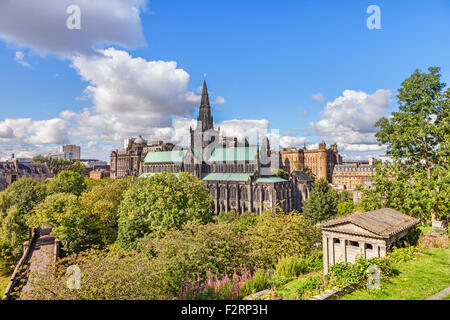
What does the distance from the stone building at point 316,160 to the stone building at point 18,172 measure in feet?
333

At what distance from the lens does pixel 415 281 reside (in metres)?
10.3

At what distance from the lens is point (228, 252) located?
15984 mm

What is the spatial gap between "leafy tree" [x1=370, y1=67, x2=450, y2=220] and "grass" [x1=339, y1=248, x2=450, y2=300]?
6592 mm

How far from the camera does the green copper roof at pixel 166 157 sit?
87319 millimetres

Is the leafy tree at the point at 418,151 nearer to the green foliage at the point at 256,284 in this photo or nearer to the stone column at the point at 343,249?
the stone column at the point at 343,249

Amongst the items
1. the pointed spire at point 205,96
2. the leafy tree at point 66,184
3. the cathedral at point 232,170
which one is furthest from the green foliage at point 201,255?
the pointed spire at point 205,96

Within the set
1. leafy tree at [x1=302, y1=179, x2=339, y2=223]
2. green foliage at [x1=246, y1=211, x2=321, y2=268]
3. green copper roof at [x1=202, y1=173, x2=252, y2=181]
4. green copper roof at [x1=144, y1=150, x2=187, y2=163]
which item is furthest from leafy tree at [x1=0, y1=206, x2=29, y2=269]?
green copper roof at [x1=144, y1=150, x2=187, y2=163]

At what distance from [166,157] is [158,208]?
6378 centimetres

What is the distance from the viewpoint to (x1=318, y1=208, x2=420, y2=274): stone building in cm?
1351

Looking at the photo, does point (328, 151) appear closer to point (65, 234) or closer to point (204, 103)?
point (204, 103)

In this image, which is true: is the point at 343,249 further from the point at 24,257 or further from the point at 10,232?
the point at 10,232

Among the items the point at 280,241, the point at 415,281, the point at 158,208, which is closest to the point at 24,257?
the point at 158,208
